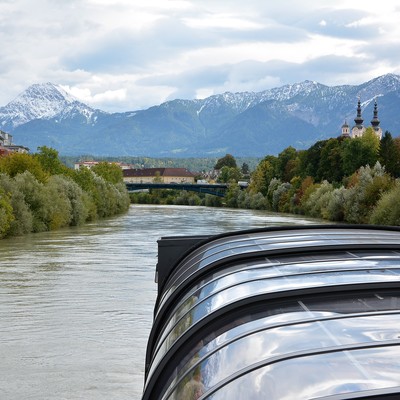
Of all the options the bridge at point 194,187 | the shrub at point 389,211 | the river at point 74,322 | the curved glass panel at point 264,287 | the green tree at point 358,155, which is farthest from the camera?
the bridge at point 194,187

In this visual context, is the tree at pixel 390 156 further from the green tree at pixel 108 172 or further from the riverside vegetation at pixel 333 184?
the green tree at pixel 108 172

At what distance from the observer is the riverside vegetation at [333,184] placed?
203 ft

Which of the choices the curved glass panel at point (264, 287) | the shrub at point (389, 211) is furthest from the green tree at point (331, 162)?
the curved glass panel at point (264, 287)

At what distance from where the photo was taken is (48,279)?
27781mm

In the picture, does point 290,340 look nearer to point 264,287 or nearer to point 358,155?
point 264,287

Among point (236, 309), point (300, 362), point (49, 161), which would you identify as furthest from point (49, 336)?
point (49, 161)

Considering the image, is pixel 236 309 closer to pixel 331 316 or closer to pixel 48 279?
pixel 331 316

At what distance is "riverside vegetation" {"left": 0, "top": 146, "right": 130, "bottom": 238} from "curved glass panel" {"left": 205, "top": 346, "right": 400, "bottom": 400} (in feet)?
139

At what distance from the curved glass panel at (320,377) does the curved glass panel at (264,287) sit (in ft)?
4.82

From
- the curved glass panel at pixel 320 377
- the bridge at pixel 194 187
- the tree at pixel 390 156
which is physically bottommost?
the bridge at pixel 194 187

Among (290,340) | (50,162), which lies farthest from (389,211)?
(290,340)

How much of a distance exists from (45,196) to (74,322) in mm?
34266

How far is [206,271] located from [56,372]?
8171 millimetres

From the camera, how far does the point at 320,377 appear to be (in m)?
3.75
